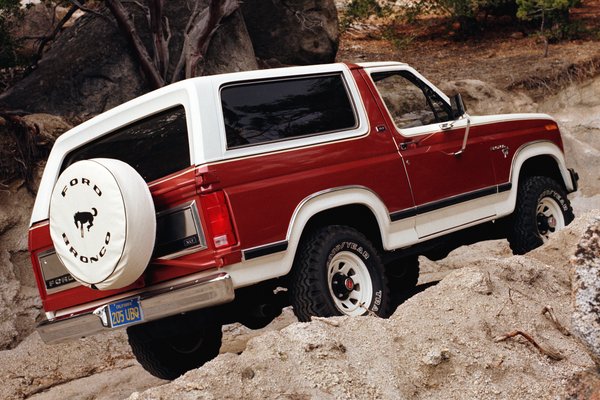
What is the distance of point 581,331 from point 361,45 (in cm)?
1450

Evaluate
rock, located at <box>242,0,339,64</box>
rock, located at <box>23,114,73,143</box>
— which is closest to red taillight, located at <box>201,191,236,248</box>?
rock, located at <box>23,114,73,143</box>

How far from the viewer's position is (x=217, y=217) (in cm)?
530

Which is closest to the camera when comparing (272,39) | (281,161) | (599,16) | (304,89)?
(281,161)

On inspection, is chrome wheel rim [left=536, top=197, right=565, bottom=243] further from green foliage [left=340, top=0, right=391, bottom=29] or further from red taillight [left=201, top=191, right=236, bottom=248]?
green foliage [left=340, top=0, right=391, bottom=29]

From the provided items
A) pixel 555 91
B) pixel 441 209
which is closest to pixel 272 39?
pixel 555 91

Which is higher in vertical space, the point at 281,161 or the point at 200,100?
the point at 200,100

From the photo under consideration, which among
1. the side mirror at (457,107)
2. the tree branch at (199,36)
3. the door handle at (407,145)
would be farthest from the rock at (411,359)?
the tree branch at (199,36)

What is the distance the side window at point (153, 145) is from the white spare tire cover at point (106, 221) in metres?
0.39

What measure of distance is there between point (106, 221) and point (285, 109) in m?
1.50

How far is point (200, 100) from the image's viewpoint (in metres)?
5.52

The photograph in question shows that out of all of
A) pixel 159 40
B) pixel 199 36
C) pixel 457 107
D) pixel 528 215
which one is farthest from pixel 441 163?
pixel 159 40

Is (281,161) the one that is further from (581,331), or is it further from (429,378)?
(581,331)

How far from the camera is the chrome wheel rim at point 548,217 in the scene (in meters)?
7.89

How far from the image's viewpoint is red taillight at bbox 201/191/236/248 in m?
5.29
